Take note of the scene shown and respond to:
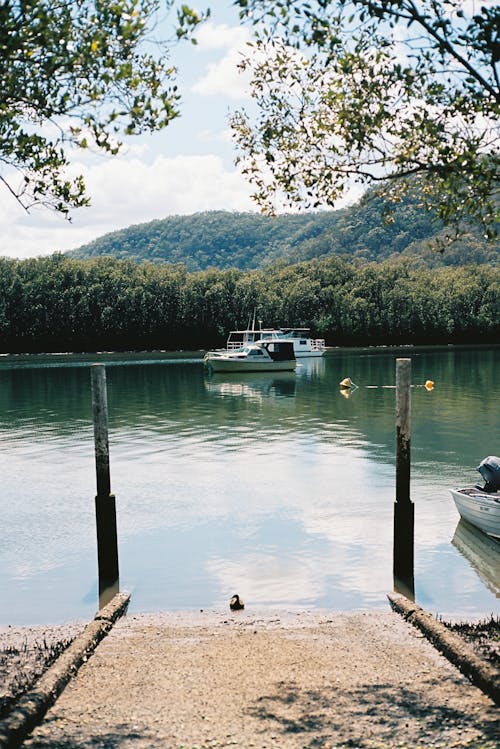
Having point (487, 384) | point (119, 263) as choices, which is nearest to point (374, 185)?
point (487, 384)

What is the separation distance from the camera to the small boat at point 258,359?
78375 mm

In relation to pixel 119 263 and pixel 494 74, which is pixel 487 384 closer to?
pixel 494 74

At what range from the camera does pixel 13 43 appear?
27.8 ft

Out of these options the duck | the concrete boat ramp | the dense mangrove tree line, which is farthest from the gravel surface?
the dense mangrove tree line

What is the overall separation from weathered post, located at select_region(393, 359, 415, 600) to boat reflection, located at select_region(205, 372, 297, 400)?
4230 cm

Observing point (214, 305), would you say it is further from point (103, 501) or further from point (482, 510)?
point (103, 501)

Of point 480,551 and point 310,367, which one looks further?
point 310,367

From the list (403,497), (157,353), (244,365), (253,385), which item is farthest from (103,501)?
(157,353)

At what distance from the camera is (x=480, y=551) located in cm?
1794

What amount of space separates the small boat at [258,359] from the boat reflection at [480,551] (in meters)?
59.0

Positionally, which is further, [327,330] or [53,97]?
[327,330]

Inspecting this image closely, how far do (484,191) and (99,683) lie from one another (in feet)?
22.6

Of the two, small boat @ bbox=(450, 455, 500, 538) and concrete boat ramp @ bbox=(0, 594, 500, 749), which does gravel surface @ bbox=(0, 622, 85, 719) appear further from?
small boat @ bbox=(450, 455, 500, 538)

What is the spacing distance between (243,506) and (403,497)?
9320 millimetres
